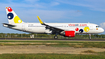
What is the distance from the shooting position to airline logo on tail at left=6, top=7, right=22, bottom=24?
4350 cm

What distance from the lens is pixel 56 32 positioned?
131 ft

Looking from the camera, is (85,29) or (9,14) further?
(9,14)

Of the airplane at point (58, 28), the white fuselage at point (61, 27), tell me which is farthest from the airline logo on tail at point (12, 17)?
the white fuselage at point (61, 27)

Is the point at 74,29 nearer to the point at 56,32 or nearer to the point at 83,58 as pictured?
the point at 56,32

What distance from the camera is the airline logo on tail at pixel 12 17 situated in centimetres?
4350

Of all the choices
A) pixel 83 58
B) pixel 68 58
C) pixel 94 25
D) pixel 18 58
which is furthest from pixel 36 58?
pixel 94 25

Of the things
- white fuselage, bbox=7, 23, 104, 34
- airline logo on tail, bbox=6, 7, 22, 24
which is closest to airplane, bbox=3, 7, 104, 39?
white fuselage, bbox=7, 23, 104, 34

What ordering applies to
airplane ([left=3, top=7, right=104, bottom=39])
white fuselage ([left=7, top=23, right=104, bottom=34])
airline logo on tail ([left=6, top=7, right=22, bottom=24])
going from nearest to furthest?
airplane ([left=3, top=7, right=104, bottom=39])
white fuselage ([left=7, top=23, right=104, bottom=34])
airline logo on tail ([left=6, top=7, right=22, bottom=24])

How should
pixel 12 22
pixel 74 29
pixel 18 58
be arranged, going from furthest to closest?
pixel 12 22
pixel 74 29
pixel 18 58

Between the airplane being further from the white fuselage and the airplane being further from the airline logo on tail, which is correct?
the airline logo on tail

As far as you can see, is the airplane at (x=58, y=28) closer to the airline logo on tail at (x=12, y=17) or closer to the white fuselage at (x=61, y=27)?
the white fuselage at (x=61, y=27)

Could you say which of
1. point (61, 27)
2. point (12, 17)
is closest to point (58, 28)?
point (61, 27)

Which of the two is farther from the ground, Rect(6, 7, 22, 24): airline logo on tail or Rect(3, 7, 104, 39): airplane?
Rect(6, 7, 22, 24): airline logo on tail

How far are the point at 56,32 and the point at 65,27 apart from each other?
2.80 metres
